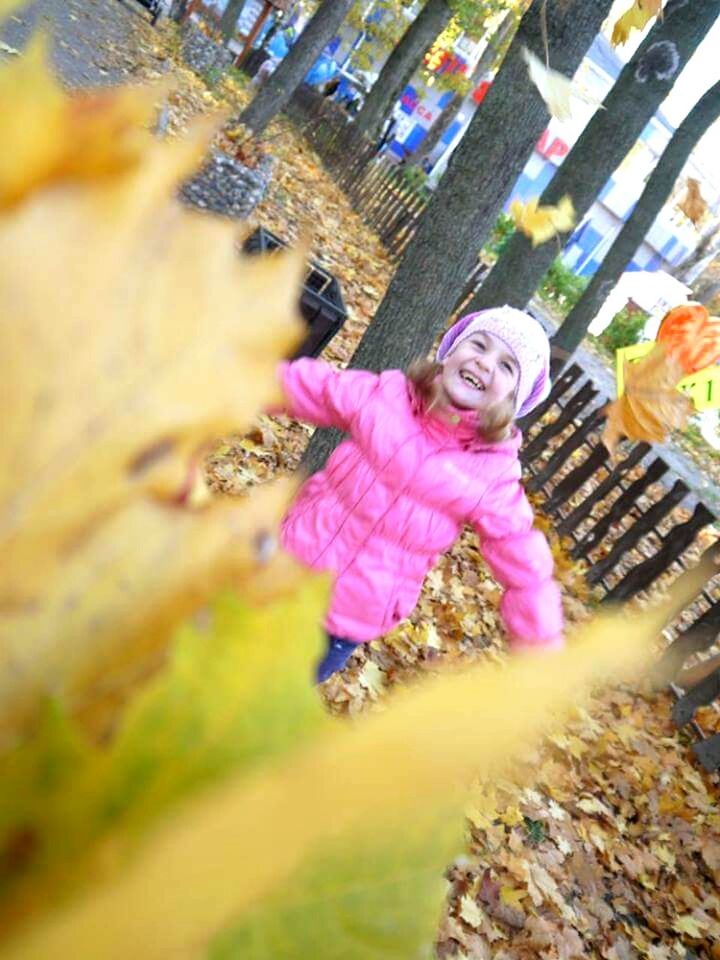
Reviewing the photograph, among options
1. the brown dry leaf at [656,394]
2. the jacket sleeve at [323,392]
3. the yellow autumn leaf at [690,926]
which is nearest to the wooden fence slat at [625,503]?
the brown dry leaf at [656,394]

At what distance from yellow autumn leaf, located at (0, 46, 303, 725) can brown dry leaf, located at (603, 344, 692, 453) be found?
4.77m

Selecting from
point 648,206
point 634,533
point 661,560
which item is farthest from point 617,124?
point 661,560

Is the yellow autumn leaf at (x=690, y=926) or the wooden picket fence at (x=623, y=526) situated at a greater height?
the wooden picket fence at (x=623, y=526)

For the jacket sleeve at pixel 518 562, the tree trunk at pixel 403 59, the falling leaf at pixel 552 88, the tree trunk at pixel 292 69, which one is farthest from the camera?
the tree trunk at pixel 403 59

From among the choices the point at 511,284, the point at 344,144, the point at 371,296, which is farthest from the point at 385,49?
the point at 511,284

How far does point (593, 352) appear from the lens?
17.6 metres

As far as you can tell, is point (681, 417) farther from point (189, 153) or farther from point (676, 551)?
point (189, 153)

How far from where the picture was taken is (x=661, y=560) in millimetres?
6480

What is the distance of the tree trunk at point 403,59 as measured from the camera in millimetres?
17516

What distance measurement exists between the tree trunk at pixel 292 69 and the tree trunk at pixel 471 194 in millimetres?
8698

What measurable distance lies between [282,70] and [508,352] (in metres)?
10.9

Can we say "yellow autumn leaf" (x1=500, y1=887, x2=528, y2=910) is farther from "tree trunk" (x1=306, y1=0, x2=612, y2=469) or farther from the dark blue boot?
"tree trunk" (x1=306, y1=0, x2=612, y2=469)

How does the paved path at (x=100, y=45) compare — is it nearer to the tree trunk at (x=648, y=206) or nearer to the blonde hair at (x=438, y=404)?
the tree trunk at (x=648, y=206)

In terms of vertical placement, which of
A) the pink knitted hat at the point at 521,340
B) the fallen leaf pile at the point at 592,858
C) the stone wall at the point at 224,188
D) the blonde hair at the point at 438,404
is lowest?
→ the fallen leaf pile at the point at 592,858
